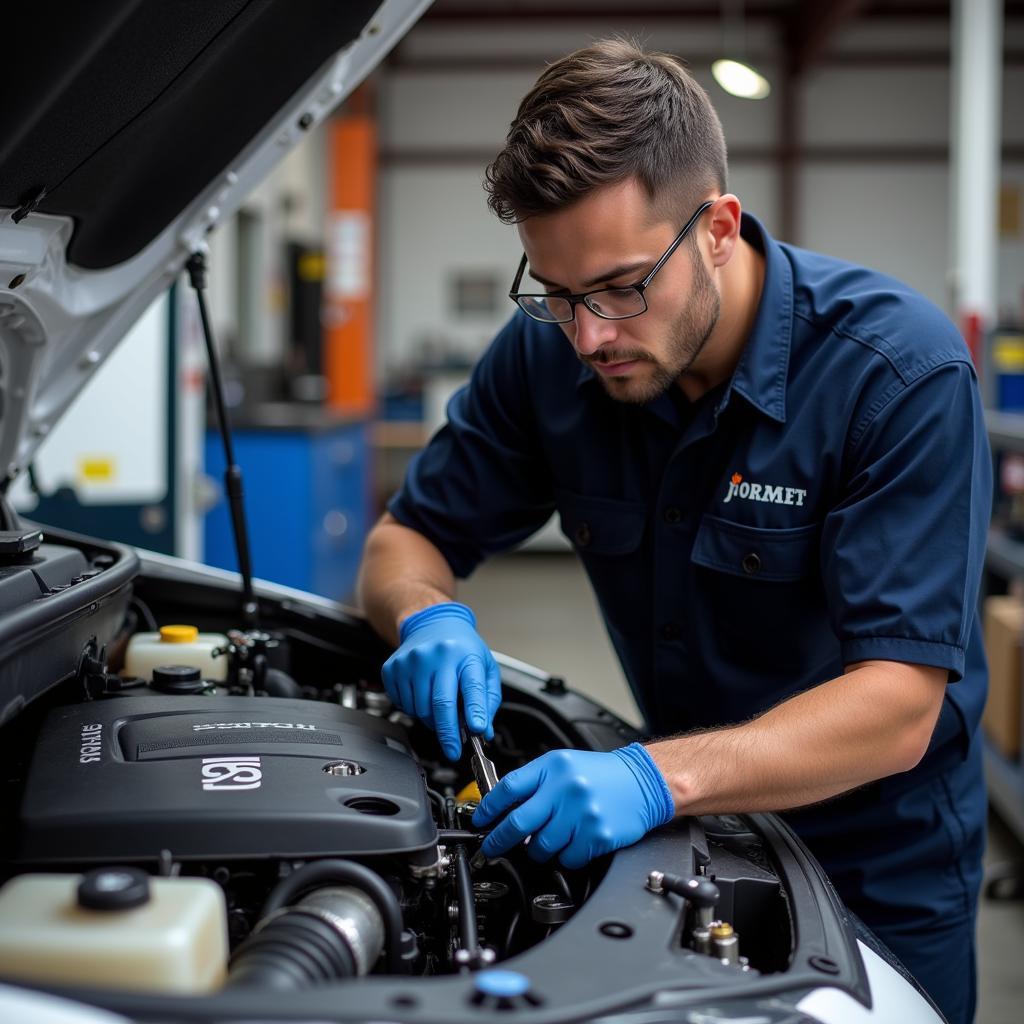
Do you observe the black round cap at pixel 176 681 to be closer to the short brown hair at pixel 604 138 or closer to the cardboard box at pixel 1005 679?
the short brown hair at pixel 604 138

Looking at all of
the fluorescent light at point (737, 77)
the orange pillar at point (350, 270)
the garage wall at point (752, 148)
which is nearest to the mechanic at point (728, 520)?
the fluorescent light at point (737, 77)

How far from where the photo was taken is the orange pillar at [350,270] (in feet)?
25.4

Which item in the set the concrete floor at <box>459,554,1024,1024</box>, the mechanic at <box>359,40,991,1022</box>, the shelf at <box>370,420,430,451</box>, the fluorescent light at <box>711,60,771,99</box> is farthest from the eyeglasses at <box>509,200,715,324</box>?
the shelf at <box>370,420,430,451</box>

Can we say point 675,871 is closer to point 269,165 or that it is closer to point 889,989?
point 889,989

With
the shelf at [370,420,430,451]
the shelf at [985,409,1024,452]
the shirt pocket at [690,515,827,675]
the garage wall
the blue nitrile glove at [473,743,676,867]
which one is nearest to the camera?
the blue nitrile glove at [473,743,676,867]

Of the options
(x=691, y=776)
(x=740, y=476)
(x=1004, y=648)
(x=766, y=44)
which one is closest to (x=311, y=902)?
(x=691, y=776)

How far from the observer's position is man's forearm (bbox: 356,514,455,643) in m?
1.50

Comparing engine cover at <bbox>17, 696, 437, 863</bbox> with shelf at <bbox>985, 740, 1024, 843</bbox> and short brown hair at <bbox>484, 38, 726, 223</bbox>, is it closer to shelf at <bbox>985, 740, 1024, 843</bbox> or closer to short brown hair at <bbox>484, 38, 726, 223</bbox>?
short brown hair at <bbox>484, 38, 726, 223</bbox>

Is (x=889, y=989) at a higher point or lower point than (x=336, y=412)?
lower

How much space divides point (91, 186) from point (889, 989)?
42.0 inches

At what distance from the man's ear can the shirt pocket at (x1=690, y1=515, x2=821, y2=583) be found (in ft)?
0.97

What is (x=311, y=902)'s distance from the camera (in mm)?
847

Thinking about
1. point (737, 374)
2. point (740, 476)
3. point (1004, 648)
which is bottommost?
point (1004, 648)

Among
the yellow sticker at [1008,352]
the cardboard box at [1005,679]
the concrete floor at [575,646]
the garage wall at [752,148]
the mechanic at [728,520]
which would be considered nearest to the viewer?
the mechanic at [728,520]
